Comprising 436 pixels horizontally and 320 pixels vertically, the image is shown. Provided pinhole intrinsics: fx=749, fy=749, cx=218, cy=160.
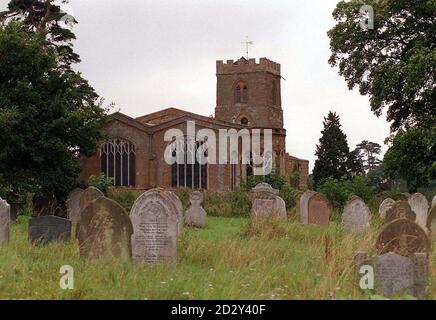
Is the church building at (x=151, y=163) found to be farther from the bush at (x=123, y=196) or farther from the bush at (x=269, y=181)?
the bush at (x=123, y=196)

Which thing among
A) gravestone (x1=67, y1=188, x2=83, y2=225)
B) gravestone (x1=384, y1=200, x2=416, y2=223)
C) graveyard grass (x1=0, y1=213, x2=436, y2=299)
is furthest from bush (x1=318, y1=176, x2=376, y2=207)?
graveyard grass (x1=0, y1=213, x2=436, y2=299)

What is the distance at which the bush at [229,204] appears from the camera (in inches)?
1173

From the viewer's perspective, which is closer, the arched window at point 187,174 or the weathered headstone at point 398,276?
the weathered headstone at point 398,276

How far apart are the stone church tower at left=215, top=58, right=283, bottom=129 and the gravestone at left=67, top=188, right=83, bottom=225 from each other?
39808 millimetres

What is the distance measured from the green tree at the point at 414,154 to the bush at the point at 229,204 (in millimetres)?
5953

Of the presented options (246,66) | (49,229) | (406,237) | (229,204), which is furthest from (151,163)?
(406,237)

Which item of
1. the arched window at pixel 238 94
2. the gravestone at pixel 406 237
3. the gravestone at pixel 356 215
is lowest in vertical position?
the gravestone at pixel 406 237

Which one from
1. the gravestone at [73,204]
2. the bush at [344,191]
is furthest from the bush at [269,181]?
the gravestone at [73,204]

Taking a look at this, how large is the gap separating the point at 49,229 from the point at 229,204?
16.6 m

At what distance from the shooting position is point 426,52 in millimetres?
28219

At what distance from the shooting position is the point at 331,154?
51969mm

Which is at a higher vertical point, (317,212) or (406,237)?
(317,212)

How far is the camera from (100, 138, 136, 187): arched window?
46.1m
